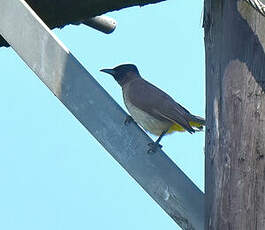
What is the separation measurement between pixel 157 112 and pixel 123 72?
1559mm

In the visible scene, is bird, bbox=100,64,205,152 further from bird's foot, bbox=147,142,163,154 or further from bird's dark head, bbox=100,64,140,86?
bird's foot, bbox=147,142,163,154

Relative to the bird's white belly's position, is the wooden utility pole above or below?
below

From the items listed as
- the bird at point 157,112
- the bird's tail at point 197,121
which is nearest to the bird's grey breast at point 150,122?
the bird at point 157,112

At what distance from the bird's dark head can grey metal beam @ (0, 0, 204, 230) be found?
387 centimetres

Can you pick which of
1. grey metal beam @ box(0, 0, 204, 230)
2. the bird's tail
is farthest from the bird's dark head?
grey metal beam @ box(0, 0, 204, 230)

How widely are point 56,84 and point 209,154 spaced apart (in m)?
0.68

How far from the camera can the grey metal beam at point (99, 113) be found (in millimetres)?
3262

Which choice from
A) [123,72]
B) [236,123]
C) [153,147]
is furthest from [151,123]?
[236,123]

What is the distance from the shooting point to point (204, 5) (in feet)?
10.8

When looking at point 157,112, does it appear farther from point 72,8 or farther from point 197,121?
point 72,8

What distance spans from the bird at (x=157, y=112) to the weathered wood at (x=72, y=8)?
59.3 inches

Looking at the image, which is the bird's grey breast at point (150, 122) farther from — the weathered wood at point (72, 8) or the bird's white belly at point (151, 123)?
the weathered wood at point (72, 8)

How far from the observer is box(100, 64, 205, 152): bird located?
19.2 feet

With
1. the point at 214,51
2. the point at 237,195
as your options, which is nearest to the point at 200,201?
the point at 237,195
